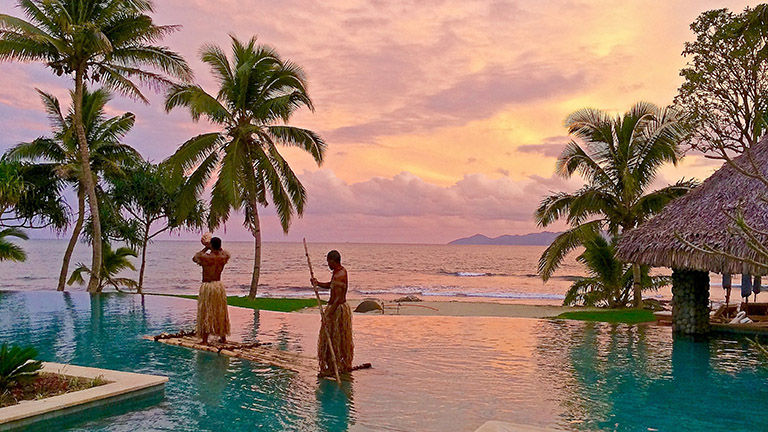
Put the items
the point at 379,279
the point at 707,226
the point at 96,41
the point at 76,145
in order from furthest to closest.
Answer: the point at 379,279
the point at 76,145
the point at 96,41
the point at 707,226

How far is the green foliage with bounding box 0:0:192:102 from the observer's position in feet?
54.5

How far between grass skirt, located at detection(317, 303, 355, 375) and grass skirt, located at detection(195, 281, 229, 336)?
92.9 inches

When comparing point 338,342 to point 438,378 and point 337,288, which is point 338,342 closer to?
point 337,288

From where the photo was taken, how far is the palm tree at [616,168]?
16.9 metres

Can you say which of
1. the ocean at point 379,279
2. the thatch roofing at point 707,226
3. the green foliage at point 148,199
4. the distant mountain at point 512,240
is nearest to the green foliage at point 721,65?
the thatch roofing at point 707,226

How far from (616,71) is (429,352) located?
10.00 metres

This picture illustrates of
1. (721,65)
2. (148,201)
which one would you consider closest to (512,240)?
(148,201)

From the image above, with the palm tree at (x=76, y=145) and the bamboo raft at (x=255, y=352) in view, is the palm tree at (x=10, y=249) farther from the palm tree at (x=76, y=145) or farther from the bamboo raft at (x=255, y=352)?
the bamboo raft at (x=255, y=352)

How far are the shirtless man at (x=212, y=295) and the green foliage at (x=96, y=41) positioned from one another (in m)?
9.95

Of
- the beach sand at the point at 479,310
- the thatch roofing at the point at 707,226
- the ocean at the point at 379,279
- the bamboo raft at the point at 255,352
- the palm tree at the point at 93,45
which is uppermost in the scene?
the palm tree at the point at 93,45

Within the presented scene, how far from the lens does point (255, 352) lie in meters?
8.90

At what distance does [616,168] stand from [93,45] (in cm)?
1445

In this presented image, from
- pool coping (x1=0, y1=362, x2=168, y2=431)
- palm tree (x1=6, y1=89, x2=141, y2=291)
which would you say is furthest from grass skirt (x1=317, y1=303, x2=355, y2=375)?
palm tree (x1=6, y1=89, x2=141, y2=291)

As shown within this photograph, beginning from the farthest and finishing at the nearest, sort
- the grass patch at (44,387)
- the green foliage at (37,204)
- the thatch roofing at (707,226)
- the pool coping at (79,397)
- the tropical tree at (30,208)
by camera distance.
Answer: the green foliage at (37,204), the tropical tree at (30,208), the thatch roofing at (707,226), the grass patch at (44,387), the pool coping at (79,397)
